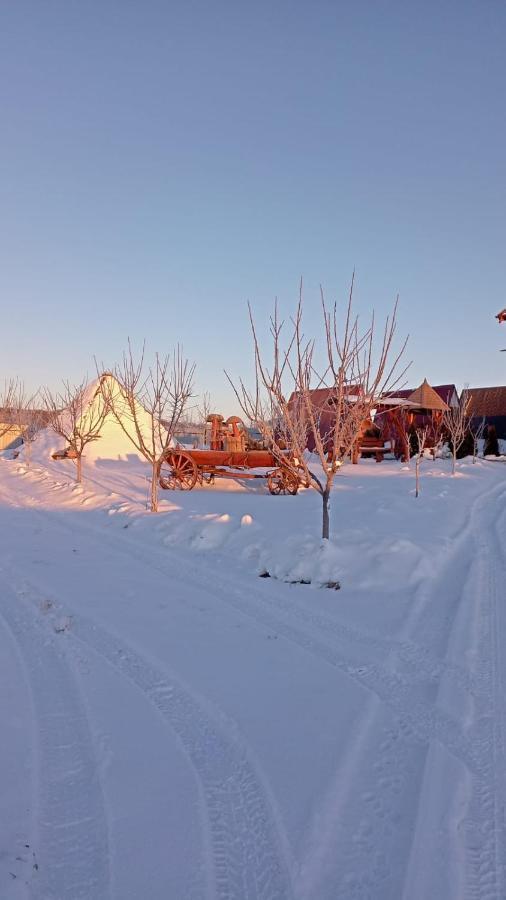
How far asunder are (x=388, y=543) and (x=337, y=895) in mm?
5582

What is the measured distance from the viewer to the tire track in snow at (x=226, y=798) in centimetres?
215

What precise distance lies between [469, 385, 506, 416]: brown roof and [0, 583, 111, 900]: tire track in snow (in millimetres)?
40615

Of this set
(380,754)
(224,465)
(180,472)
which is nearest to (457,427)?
(224,465)

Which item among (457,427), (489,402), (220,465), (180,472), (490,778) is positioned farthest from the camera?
Result: (489,402)

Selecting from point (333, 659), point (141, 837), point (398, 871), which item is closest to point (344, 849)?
point (398, 871)

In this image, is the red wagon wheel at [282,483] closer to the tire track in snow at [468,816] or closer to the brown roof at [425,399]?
the tire track in snow at [468,816]

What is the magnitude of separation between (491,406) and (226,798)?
140 feet

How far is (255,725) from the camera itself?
3287mm

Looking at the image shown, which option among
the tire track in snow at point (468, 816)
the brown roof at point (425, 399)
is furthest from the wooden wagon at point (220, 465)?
the brown roof at point (425, 399)

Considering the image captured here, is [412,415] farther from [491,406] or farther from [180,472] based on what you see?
[180,472]

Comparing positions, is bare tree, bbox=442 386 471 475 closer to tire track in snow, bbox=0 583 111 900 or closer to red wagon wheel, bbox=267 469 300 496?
red wagon wheel, bbox=267 469 300 496

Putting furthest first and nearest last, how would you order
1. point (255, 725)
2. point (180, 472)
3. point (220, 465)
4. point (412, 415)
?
point (412, 415) < point (180, 472) < point (220, 465) < point (255, 725)

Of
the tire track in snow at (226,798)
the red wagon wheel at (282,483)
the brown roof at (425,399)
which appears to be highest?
the brown roof at (425,399)

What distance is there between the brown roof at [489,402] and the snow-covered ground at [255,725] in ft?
119
